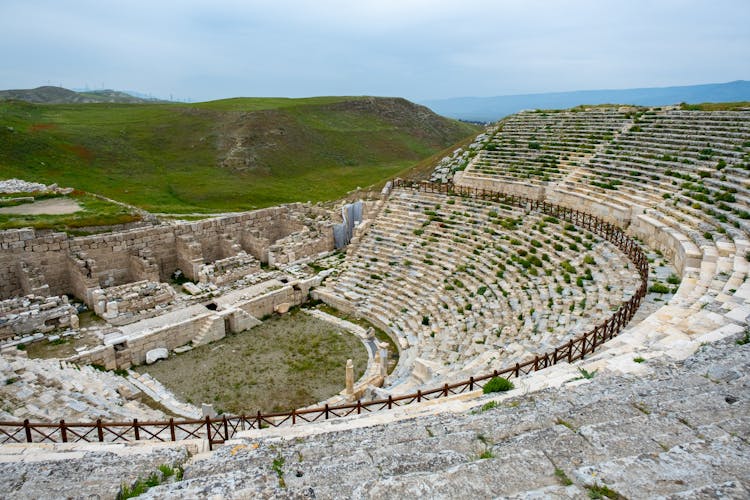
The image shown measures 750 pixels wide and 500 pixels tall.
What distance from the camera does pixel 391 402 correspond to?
8531 mm

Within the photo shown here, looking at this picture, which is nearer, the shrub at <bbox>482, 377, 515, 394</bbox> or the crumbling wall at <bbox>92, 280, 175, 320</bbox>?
the shrub at <bbox>482, 377, 515, 394</bbox>

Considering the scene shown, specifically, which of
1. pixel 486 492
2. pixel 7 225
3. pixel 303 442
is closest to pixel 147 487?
pixel 303 442

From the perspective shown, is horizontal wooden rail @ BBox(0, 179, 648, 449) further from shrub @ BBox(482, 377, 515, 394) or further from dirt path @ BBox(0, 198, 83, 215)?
dirt path @ BBox(0, 198, 83, 215)

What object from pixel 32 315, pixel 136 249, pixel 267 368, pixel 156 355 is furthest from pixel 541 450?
pixel 136 249

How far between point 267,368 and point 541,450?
12.1m

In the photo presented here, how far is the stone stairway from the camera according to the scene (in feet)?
15.5

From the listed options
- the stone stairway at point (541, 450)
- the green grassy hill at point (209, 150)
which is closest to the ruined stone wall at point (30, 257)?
the green grassy hill at point (209, 150)

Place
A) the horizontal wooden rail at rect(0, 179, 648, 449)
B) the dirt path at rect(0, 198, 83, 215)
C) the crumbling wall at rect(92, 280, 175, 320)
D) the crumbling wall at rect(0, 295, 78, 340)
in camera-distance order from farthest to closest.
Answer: the dirt path at rect(0, 198, 83, 215) → the crumbling wall at rect(92, 280, 175, 320) → the crumbling wall at rect(0, 295, 78, 340) → the horizontal wooden rail at rect(0, 179, 648, 449)

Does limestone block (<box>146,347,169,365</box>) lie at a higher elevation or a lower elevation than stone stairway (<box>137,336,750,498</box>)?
lower

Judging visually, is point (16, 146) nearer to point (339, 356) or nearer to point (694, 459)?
point (339, 356)

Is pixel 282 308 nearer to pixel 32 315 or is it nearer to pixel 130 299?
pixel 130 299

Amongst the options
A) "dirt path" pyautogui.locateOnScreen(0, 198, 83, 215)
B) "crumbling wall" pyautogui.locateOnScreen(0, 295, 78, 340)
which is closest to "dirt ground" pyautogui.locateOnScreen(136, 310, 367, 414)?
"crumbling wall" pyautogui.locateOnScreen(0, 295, 78, 340)

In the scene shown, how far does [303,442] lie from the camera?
261 inches

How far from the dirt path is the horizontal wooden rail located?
17.2 meters
